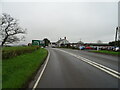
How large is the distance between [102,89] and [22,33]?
4168 centimetres

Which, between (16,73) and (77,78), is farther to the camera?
(16,73)

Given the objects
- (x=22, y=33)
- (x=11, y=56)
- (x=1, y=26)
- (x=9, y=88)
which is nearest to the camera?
(x=9, y=88)

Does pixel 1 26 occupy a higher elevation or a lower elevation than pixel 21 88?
higher

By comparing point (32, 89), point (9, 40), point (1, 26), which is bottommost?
point (32, 89)

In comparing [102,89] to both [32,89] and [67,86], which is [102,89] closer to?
[67,86]

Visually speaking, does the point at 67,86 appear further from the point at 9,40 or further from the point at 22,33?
the point at 22,33

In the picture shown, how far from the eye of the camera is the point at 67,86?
6.29 m

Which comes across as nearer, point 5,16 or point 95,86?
point 95,86

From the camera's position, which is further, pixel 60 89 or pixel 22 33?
pixel 22 33

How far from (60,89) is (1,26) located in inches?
1464

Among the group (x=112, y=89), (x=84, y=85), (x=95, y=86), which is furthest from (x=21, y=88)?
(x=112, y=89)

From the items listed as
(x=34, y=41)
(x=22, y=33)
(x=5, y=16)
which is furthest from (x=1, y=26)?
(x=34, y=41)

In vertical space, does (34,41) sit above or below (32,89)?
above

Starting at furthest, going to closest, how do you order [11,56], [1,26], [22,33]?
[22,33] → [1,26] → [11,56]
